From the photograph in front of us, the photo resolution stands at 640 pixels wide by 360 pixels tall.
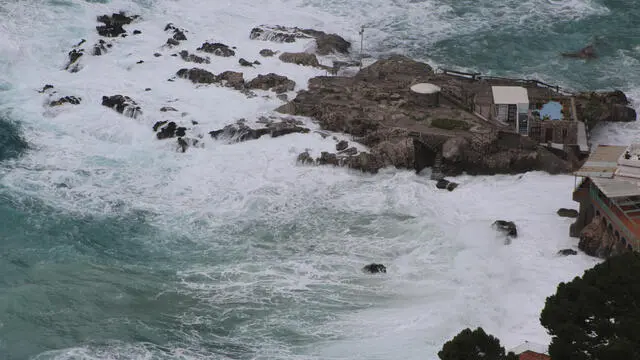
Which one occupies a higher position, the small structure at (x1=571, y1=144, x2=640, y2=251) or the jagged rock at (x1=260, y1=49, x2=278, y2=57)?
the small structure at (x1=571, y1=144, x2=640, y2=251)

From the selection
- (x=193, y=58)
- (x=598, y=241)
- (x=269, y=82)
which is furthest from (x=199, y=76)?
(x=598, y=241)

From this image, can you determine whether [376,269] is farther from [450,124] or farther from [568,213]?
[450,124]

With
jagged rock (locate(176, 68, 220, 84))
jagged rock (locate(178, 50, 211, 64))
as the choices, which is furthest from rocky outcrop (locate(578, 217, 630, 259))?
jagged rock (locate(178, 50, 211, 64))

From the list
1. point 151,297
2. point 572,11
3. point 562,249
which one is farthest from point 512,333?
point 572,11

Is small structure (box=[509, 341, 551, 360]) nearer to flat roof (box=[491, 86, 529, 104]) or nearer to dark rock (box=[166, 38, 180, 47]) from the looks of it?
flat roof (box=[491, 86, 529, 104])

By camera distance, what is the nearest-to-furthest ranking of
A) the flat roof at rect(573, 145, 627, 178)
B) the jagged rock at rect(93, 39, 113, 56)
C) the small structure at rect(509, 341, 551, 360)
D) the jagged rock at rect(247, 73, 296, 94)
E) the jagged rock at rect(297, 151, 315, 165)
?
1. the small structure at rect(509, 341, 551, 360)
2. the flat roof at rect(573, 145, 627, 178)
3. the jagged rock at rect(297, 151, 315, 165)
4. the jagged rock at rect(247, 73, 296, 94)
5. the jagged rock at rect(93, 39, 113, 56)

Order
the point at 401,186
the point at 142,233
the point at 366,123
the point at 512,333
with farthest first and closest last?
the point at 366,123, the point at 401,186, the point at 142,233, the point at 512,333

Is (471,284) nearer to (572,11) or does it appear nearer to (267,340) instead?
(267,340)
